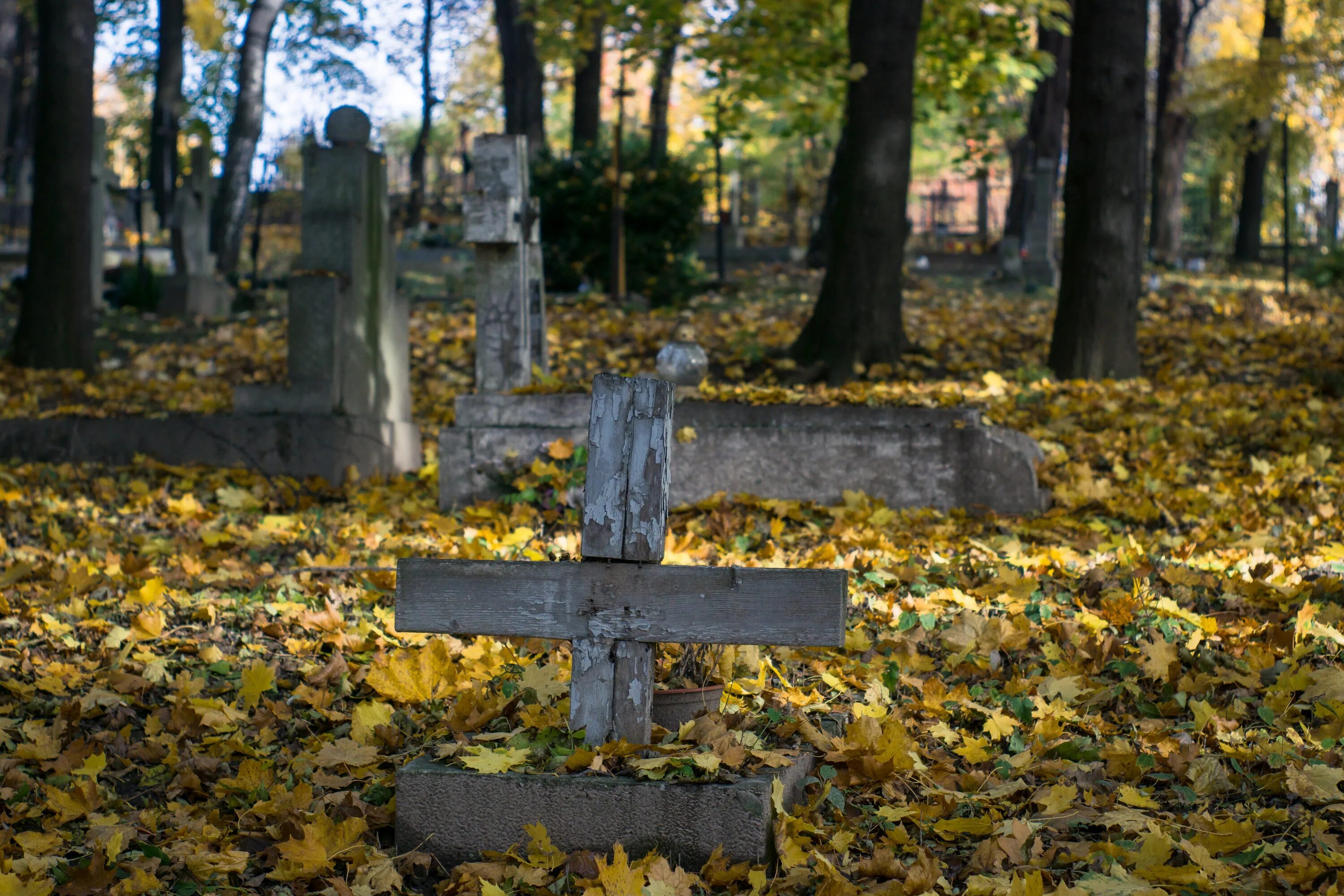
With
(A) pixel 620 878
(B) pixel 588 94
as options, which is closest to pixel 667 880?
(A) pixel 620 878

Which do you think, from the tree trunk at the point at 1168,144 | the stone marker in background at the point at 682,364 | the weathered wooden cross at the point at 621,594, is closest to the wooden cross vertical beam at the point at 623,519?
the weathered wooden cross at the point at 621,594

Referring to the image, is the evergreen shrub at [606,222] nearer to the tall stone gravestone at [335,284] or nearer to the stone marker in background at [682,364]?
the tall stone gravestone at [335,284]

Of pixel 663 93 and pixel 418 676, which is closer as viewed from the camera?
pixel 418 676

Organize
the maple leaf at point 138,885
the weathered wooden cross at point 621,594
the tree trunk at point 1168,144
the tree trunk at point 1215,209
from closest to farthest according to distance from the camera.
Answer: the maple leaf at point 138,885 < the weathered wooden cross at point 621,594 < the tree trunk at point 1168,144 < the tree trunk at point 1215,209

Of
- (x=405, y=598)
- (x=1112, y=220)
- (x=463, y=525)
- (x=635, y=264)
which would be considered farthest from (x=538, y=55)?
(x=405, y=598)

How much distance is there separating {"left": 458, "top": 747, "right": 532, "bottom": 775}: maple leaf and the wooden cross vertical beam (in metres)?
0.17

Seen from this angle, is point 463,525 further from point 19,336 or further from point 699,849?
point 19,336

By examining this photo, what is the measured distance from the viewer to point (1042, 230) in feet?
58.3

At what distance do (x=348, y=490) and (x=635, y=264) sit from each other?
7355 mm

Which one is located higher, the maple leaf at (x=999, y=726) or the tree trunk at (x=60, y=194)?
the tree trunk at (x=60, y=194)

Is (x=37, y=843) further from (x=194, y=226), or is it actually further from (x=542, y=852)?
(x=194, y=226)

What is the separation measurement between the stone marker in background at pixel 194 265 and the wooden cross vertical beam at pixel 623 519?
39.5ft

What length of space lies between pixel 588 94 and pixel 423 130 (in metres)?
7.63

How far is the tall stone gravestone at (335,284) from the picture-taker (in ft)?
26.5
